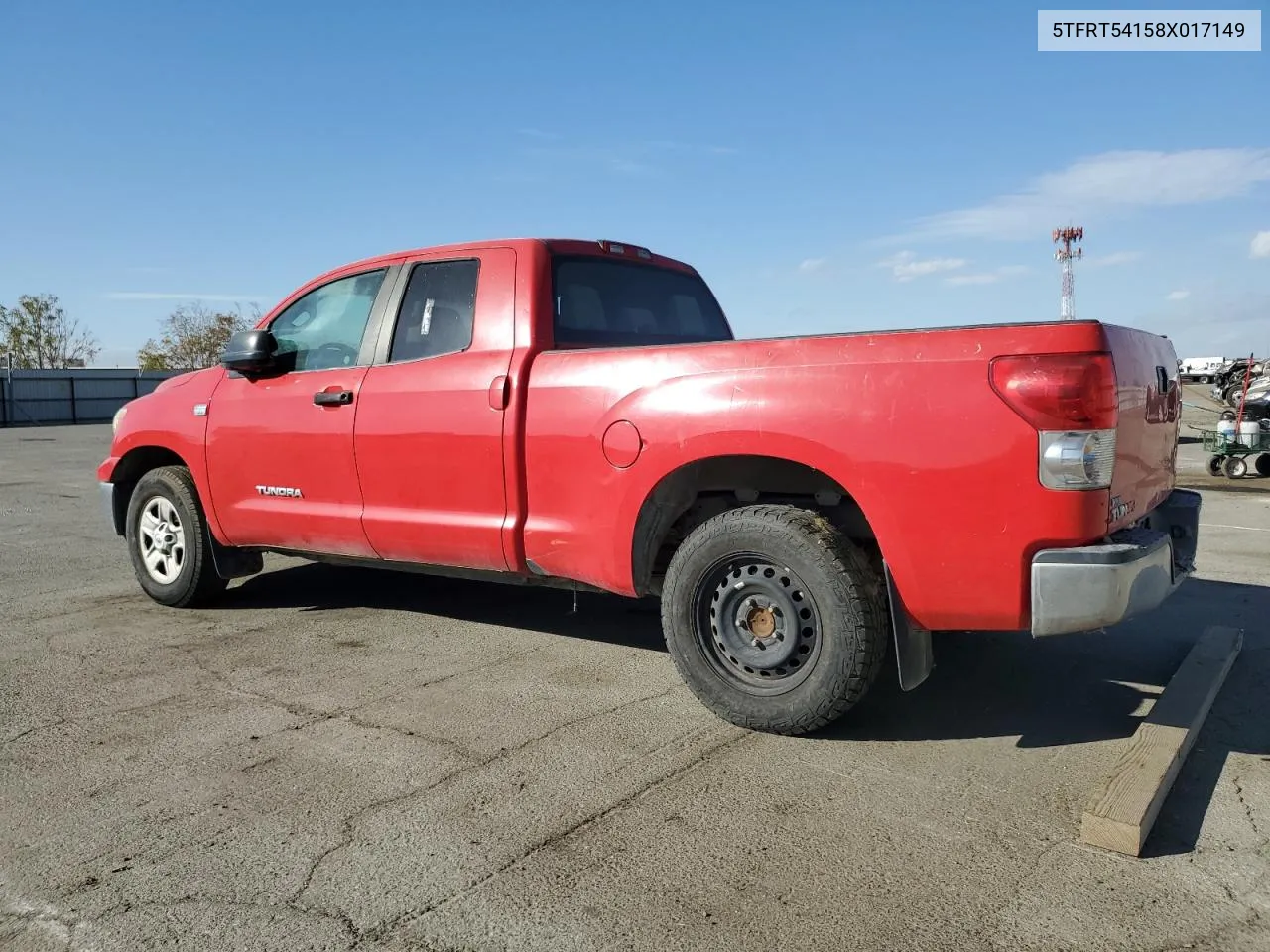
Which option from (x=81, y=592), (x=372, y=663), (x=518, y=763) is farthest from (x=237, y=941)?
(x=81, y=592)

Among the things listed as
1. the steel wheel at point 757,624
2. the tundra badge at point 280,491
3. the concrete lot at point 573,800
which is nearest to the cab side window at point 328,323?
the tundra badge at point 280,491

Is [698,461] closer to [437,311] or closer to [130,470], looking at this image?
[437,311]

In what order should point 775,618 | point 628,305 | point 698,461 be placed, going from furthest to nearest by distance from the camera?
point 628,305
point 698,461
point 775,618

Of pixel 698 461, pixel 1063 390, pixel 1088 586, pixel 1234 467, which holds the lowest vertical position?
pixel 1234 467

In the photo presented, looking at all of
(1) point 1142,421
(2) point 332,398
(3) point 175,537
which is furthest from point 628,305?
(3) point 175,537

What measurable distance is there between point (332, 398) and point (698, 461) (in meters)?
2.12

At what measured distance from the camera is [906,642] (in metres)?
3.50

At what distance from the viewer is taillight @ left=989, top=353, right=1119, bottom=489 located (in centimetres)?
310

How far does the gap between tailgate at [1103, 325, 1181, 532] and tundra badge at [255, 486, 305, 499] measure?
386 cm

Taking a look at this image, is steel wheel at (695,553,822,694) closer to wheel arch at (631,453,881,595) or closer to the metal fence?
wheel arch at (631,453,881,595)

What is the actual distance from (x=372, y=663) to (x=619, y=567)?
142 cm

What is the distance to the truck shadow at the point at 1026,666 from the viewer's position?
3.69 meters

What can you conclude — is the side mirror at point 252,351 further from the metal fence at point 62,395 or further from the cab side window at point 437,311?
the metal fence at point 62,395

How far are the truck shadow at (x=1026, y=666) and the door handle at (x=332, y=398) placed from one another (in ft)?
4.65
